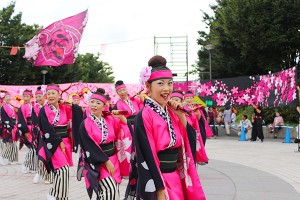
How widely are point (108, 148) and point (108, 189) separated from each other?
553 mm

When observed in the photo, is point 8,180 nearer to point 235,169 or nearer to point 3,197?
point 3,197

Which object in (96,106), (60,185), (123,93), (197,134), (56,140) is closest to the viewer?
(96,106)

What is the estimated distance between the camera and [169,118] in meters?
4.37

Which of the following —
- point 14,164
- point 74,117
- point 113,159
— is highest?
point 74,117

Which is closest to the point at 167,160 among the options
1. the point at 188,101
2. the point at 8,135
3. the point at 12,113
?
the point at 188,101

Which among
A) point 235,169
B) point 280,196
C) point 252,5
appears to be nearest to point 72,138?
point 280,196

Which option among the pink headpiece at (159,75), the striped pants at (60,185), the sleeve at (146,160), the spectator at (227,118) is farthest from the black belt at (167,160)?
the spectator at (227,118)

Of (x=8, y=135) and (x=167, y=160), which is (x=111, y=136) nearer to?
(x=167, y=160)

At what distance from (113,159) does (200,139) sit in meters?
2.56

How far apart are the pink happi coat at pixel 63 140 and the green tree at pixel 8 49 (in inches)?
1133

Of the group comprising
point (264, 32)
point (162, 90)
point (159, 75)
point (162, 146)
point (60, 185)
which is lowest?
point (60, 185)

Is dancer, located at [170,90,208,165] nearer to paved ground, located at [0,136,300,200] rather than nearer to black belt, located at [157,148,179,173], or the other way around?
paved ground, located at [0,136,300,200]

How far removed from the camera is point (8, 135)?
13.9m

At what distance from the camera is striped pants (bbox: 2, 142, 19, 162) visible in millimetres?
13969
